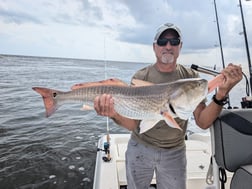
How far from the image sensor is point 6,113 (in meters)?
11.1

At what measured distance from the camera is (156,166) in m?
2.49

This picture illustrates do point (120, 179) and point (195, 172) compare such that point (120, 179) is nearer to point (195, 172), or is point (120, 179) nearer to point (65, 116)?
point (195, 172)

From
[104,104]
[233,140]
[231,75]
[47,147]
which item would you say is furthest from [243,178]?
[47,147]

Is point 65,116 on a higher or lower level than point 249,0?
lower

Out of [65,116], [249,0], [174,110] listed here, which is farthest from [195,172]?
[65,116]

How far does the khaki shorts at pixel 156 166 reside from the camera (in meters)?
Result: 2.44

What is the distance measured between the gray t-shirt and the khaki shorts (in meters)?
0.06

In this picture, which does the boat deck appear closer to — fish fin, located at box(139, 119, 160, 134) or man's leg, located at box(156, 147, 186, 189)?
man's leg, located at box(156, 147, 186, 189)

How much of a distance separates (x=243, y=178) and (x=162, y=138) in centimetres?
73

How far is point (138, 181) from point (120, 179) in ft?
3.26

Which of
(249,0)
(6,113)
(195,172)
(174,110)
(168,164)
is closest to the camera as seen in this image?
(174,110)

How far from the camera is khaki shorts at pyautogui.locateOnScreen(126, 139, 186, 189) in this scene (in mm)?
2443

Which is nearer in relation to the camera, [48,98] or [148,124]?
[148,124]

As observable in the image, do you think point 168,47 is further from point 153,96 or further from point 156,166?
point 156,166
